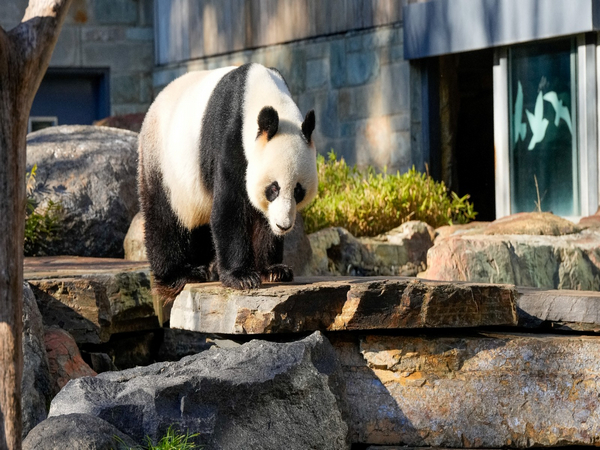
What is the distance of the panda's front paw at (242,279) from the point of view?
13.8 feet

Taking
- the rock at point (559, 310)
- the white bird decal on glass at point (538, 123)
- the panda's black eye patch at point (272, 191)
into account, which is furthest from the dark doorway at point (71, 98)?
the rock at point (559, 310)

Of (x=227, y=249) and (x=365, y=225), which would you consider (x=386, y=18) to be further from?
(x=227, y=249)

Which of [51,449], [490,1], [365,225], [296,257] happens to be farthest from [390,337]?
[490,1]

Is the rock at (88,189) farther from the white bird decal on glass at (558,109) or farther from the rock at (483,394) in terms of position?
the white bird decal on glass at (558,109)

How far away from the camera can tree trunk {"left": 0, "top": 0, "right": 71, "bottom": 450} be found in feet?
9.04

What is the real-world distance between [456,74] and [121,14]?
18.4 ft

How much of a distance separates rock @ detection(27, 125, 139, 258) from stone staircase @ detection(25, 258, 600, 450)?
315 cm

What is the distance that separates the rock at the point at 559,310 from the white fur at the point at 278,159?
3.82 ft

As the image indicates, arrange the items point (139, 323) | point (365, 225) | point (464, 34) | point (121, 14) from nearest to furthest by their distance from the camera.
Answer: point (139, 323), point (365, 225), point (464, 34), point (121, 14)

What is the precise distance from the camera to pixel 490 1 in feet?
28.8

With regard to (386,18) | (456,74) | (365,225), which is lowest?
(365,225)

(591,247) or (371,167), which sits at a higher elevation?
(371,167)

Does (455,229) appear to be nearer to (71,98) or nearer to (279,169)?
(279,169)

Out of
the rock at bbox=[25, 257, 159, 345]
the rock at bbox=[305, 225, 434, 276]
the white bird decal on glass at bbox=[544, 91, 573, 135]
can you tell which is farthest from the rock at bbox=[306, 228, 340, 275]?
the white bird decal on glass at bbox=[544, 91, 573, 135]
